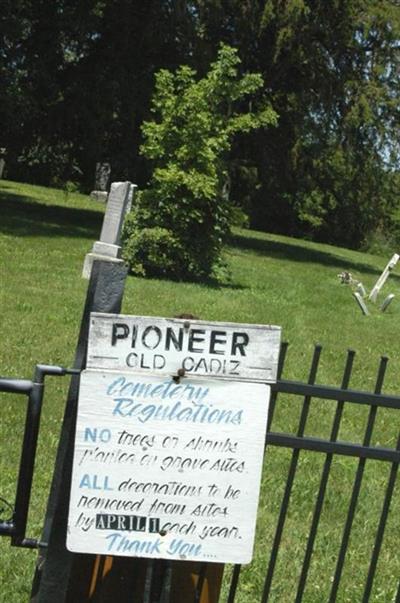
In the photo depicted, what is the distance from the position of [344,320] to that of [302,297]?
217 cm

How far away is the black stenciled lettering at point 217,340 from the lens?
3074 mm

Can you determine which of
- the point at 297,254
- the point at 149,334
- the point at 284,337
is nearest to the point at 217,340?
the point at 149,334

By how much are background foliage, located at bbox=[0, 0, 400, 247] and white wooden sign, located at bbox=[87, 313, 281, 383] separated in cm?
2056

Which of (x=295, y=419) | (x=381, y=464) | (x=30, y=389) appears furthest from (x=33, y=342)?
(x=30, y=389)

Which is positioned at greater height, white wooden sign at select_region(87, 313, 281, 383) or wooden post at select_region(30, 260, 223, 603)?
white wooden sign at select_region(87, 313, 281, 383)

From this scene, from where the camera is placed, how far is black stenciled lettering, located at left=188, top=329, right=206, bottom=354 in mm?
3062

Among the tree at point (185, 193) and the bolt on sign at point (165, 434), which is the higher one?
the tree at point (185, 193)

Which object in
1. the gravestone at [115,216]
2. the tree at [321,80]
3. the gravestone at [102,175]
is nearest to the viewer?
the gravestone at [115,216]

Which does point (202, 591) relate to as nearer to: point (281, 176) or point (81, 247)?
point (81, 247)

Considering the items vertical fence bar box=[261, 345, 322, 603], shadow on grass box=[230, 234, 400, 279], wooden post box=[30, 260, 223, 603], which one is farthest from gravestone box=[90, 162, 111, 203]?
wooden post box=[30, 260, 223, 603]

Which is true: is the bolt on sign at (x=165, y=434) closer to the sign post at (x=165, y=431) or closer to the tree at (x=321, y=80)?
the sign post at (x=165, y=431)

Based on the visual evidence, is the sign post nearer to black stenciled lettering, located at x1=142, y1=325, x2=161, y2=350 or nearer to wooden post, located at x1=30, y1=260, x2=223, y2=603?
black stenciled lettering, located at x1=142, y1=325, x2=161, y2=350

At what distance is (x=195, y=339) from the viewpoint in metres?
3.07

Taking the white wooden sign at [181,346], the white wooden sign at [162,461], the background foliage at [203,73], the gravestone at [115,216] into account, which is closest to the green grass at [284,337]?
the gravestone at [115,216]
